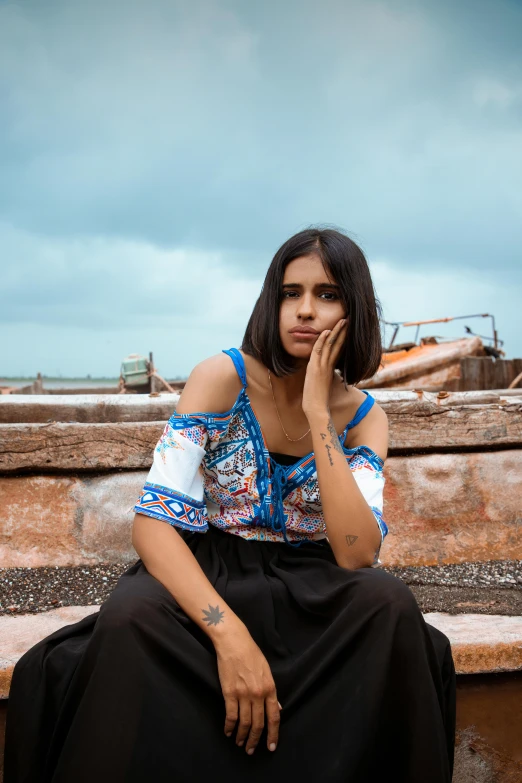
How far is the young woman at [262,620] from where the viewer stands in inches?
58.5

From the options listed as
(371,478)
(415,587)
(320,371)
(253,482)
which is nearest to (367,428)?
(371,478)

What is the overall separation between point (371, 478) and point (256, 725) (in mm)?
793

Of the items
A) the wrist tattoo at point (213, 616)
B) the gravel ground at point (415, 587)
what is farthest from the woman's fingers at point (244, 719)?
the gravel ground at point (415, 587)

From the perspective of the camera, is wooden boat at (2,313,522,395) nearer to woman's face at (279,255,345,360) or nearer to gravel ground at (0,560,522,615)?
gravel ground at (0,560,522,615)

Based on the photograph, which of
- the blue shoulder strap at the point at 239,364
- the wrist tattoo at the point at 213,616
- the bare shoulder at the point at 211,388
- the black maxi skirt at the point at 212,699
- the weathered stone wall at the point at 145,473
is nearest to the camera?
the black maxi skirt at the point at 212,699

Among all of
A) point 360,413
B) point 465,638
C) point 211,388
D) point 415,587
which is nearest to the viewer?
point 211,388

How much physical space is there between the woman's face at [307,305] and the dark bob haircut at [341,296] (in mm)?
20

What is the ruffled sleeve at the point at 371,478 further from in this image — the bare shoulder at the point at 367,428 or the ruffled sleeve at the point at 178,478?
the ruffled sleeve at the point at 178,478

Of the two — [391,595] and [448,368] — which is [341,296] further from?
[448,368]

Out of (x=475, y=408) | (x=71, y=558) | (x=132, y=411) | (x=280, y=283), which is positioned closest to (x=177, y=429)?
(x=280, y=283)

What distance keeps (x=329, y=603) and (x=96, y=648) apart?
59 centimetres

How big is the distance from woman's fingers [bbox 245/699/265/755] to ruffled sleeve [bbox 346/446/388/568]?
Result: 1.86ft

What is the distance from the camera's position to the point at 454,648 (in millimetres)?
2209

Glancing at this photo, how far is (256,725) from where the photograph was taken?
1492 mm
